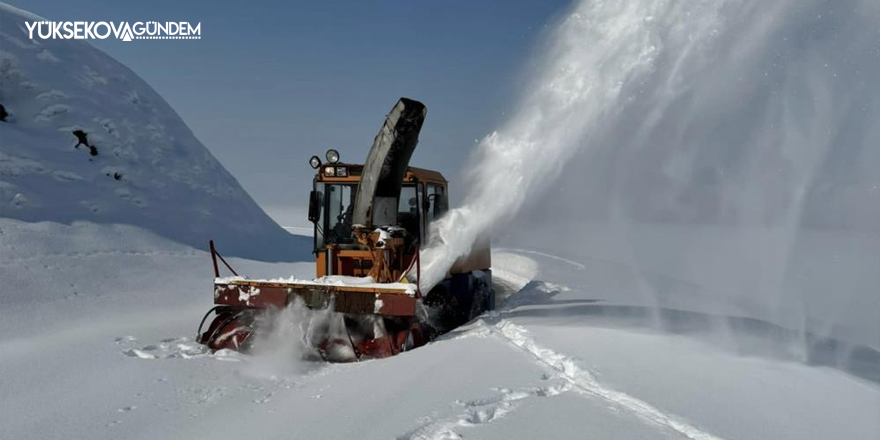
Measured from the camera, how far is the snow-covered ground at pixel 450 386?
434 centimetres

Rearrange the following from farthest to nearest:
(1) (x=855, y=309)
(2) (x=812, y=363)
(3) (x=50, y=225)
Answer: (3) (x=50, y=225), (1) (x=855, y=309), (2) (x=812, y=363)

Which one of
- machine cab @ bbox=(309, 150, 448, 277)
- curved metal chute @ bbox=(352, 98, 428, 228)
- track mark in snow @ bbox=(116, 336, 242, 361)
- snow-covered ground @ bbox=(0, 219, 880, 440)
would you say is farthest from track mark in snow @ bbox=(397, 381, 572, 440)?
machine cab @ bbox=(309, 150, 448, 277)

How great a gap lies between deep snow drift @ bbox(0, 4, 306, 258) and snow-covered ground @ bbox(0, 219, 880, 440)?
8.37m

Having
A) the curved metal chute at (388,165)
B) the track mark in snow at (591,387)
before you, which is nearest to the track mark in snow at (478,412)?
the track mark in snow at (591,387)

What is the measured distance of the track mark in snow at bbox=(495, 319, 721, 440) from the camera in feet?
13.5

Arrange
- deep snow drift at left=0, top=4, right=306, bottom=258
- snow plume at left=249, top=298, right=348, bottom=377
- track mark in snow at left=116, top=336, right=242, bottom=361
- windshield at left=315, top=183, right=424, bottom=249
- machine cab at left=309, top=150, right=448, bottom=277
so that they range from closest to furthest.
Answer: track mark in snow at left=116, top=336, right=242, bottom=361
snow plume at left=249, top=298, right=348, bottom=377
machine cab at left=309, top=150, right=448, bottom=277
windshield at left=315, top=183, right=424, bottom=249
deep snow drift at left=0, top=4, right=306, bottom=258

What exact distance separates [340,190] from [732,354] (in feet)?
18.2

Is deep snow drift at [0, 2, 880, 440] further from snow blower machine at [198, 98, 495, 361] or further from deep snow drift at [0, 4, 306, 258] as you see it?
deep snow drift at [0, 4, 306, 258]

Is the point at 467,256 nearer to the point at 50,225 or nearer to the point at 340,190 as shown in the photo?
the point at 340,190

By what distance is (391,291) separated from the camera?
7348 mm

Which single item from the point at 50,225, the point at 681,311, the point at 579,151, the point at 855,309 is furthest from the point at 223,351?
the point at 855,309

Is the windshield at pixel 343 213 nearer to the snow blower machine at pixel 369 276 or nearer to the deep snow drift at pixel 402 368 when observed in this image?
the snow blower machine at pixel 369 276

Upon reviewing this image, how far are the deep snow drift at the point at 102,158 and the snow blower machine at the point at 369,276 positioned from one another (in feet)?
32.5

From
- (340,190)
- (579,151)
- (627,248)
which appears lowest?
(627,248)
